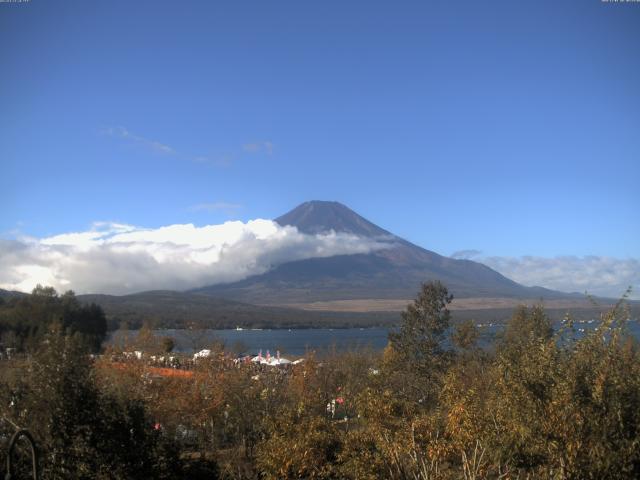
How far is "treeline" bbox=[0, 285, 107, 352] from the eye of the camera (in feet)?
174

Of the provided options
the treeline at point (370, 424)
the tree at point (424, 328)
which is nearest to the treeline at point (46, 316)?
the tree at point (424, 328)

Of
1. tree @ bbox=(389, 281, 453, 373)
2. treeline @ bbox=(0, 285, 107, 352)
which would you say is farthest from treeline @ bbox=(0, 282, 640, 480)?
treeline @ bbox=(0, 285, 107, 352)

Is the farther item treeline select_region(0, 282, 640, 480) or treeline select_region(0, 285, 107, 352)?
treeline select_region(0, 285, 107, 352)

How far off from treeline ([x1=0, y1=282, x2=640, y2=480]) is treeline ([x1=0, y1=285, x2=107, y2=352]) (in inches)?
1492

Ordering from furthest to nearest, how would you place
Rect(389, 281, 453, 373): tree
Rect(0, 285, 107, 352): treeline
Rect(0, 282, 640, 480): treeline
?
1. Rect(0, 285, 107, 352): treeline
2. Rect(389, 281, 453, 373): tree
3. Rect(0, 282, 640, 480): treeline

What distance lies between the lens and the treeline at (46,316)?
174 ft

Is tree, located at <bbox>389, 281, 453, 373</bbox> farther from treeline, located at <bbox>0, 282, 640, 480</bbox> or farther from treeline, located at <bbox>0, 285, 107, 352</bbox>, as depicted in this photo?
treeline, located at <bbox>0, 285, 107, 352</bbox>

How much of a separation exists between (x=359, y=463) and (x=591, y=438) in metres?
3.52

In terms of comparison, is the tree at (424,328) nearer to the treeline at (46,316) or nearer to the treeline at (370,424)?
the treeline at (370,424)

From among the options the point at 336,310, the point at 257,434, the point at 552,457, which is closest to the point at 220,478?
the point at 257,434

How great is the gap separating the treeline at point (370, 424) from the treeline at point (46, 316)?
37903mm

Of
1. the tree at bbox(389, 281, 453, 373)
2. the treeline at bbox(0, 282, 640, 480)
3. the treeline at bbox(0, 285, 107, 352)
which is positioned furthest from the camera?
the treeline at bbox(0, 285, 107, 352)

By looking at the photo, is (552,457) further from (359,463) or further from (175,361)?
(175,361)

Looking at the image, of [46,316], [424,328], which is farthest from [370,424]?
[46,316]
